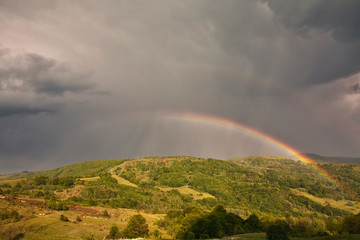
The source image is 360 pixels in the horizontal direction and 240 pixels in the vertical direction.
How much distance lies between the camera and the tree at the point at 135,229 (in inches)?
2453

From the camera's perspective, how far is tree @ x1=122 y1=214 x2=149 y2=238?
6231 centimetres

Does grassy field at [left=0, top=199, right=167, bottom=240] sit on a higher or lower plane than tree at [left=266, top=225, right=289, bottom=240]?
lower

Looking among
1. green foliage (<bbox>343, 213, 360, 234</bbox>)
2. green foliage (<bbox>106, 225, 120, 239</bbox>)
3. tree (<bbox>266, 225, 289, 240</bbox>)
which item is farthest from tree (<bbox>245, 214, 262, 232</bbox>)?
green foliage (<bbox>106, 225, 120, 239</bbox>)

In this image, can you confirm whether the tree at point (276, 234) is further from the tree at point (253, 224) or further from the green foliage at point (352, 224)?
the tree at point (253, 224)

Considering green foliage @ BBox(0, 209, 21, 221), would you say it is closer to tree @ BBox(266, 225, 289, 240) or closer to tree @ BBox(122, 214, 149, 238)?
tree @ BBox(122, 214, 149, 238)

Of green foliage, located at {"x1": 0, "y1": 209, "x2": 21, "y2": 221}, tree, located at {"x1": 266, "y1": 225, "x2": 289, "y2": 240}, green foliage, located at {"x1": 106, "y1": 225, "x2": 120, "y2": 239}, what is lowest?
A: green foliage, located at {"x1": 106, "y1": 225, "x2": 120, "y2": 239}

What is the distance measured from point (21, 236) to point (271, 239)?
6246cm

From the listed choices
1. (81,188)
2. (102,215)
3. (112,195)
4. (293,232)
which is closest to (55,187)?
(81,188)

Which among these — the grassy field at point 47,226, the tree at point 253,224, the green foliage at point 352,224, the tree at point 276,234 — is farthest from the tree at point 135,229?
the green foliage at point 352,224

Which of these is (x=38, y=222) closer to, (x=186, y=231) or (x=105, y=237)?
(x=105, y=237)

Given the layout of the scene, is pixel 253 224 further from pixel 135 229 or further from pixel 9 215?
pixel 9 215

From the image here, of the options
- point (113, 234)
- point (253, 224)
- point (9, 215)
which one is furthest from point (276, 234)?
point (9, 215)

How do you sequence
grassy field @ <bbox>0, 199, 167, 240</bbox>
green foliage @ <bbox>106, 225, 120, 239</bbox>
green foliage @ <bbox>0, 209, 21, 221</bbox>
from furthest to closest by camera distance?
green foliage @ <bbox>106, 225, 120, 239</bbox> < green foliage @ <bbox>0, 209, 21, 221</bbox> < grassy field @ <bbox>0, 199, 167, 240</bbox>

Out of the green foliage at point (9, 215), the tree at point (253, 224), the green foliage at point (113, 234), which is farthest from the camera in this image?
the tree at point (253, 224)
